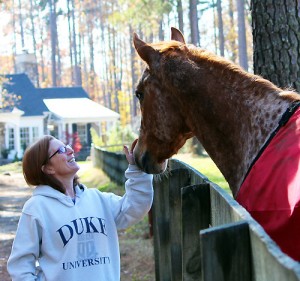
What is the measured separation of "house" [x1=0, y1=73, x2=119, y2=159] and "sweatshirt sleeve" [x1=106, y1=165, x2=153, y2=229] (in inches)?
1309

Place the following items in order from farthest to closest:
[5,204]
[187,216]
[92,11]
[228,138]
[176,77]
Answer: [92,11] < [5,204] < [176,77] < [228,138] < [187,216]

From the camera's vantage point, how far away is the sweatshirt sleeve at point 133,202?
141 inches

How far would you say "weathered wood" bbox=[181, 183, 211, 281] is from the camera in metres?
2.95

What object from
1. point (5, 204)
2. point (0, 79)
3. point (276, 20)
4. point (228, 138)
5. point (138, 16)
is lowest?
point (5, 204)

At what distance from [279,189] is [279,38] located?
3015 millimetres

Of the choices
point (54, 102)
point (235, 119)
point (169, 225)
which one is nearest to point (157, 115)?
point (235, 119)

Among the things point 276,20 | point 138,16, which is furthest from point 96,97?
point 276,20

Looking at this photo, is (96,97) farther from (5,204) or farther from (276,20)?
(276,20)

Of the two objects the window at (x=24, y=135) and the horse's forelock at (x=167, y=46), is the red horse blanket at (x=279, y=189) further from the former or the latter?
the window at (x=24, y=135)

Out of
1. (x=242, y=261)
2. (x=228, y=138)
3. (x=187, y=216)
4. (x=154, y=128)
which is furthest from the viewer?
(x=154, y=128)

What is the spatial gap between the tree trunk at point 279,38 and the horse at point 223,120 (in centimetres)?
138

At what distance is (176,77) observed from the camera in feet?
11.4

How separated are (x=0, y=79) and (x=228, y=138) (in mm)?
22159

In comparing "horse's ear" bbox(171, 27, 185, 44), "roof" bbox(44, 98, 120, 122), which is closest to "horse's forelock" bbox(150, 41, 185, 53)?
"horse's ear" bbox(171, 27, 185, 44)
